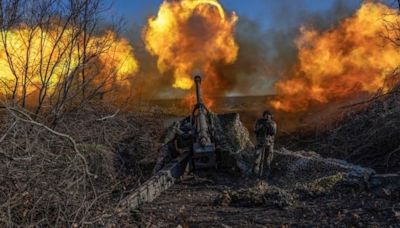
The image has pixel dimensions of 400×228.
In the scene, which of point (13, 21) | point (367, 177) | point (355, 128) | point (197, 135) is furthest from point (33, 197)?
point (355, 128)

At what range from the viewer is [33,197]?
668cm

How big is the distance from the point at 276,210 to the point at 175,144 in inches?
265

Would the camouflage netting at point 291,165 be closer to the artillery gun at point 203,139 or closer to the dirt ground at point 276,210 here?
the artillery gun at point 203,139

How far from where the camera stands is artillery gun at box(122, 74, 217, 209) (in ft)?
40.7

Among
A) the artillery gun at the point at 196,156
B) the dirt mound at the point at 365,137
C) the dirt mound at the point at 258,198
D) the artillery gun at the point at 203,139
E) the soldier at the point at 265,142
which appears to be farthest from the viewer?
the dirt mound at the point at 365,137

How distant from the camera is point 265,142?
14.3 metres

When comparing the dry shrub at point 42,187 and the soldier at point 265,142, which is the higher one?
the soldier at point 265,142

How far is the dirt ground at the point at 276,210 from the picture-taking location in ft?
29.3

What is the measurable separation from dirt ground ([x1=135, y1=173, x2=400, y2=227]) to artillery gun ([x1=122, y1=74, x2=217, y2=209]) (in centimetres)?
44

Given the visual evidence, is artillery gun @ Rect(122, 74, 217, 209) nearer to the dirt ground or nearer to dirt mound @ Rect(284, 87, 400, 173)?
the dirt ground

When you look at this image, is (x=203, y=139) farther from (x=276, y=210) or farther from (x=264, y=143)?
(x=276, y=210)

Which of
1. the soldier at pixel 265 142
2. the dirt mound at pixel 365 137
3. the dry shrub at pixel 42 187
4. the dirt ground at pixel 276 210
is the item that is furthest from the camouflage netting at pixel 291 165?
the dry shrub at pixel 42 187

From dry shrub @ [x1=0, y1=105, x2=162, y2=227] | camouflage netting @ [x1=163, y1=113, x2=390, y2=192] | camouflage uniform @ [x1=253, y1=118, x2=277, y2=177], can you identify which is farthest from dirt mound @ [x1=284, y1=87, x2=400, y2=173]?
dry shrub @ [x1=0, y1=105, x2=162, y2=227]

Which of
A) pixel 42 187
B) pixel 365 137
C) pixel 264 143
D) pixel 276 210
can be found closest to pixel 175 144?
pixel 264 143
